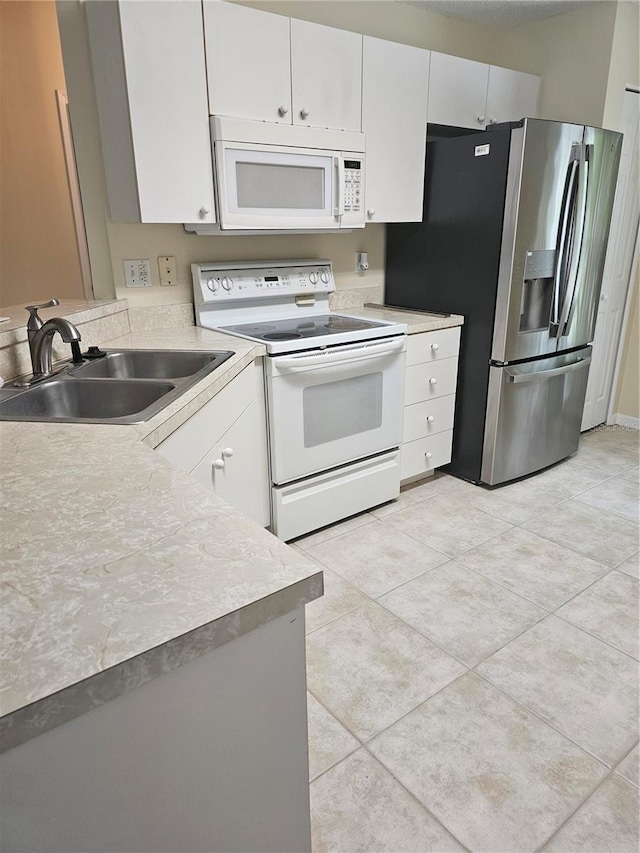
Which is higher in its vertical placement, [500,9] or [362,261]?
[500,9]

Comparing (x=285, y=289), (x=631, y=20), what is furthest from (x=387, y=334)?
(x=631, y=20)

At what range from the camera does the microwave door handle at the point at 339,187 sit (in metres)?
2.34

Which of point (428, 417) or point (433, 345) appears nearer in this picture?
point (433, 345)

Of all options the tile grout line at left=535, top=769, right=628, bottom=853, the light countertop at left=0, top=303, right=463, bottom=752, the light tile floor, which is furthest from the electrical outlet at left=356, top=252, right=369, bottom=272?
the tile grout line at left=535, top=769, right=628, bottom=853

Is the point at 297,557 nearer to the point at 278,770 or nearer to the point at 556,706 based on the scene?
the point at 278,770

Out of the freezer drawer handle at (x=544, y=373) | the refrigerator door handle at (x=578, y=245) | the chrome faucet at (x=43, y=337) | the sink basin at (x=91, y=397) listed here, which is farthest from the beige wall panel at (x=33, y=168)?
the refrigerator door handle at (x=578, y=245)

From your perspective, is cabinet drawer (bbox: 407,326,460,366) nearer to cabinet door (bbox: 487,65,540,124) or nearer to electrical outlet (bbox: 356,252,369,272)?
electrical outlet (bbox: 356,252,369,272)

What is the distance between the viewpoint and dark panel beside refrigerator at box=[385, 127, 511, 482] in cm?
248

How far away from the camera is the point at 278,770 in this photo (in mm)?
765

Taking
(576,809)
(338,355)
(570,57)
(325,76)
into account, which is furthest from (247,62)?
(576,809)

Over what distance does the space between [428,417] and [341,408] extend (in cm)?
62

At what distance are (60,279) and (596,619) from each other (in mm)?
3291

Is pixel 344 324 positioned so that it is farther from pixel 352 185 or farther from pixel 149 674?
→ pixel 149 674

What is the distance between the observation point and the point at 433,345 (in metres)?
2.64
